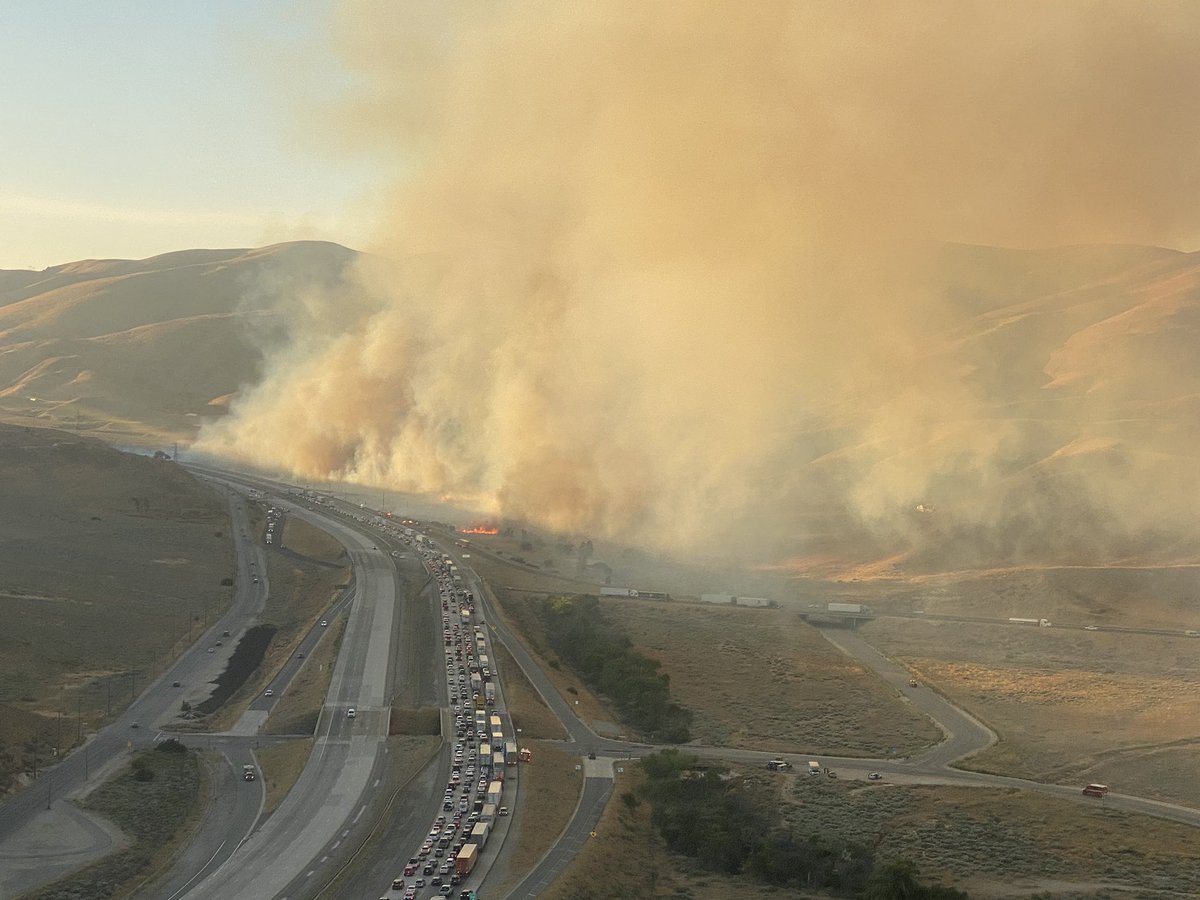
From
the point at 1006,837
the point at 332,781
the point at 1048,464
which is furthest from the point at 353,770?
the point at 1048,464

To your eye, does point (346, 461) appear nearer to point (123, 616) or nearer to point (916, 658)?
point (123, 616)

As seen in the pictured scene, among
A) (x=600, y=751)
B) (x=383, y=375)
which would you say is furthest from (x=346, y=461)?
(x=600, y=751)

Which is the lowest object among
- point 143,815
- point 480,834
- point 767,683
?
point 143,815

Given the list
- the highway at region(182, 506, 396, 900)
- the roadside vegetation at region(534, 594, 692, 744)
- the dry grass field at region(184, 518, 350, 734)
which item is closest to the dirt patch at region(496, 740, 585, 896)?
the highway at region(182, 506, 396, 900)

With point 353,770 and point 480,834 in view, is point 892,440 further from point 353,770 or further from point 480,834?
point 480,834

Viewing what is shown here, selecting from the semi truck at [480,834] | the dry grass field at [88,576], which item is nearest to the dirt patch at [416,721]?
the semi truck at [480,834]

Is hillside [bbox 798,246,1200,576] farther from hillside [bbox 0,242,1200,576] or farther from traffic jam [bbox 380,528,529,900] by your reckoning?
traffic jam [bbox 380,528,529,900]
